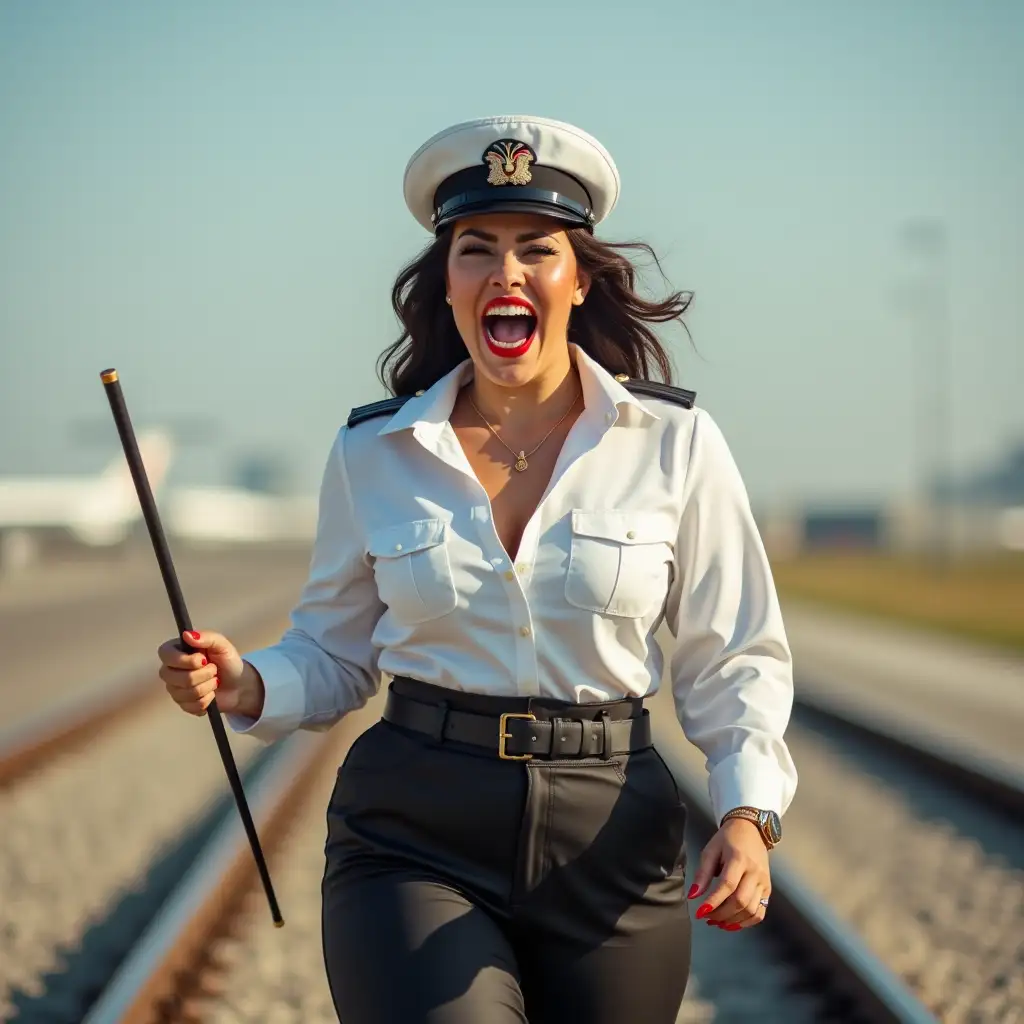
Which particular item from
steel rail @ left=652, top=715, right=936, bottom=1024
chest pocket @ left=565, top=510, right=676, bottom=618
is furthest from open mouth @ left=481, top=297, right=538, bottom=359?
steel rail @ left=652, top=715, right=936, bottom=1024

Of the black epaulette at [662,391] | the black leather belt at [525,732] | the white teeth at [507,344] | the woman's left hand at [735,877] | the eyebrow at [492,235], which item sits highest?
the eyebrow at [492,235]

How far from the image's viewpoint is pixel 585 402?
3.20m

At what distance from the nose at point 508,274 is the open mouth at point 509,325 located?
25mm

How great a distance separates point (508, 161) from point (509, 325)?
305mm

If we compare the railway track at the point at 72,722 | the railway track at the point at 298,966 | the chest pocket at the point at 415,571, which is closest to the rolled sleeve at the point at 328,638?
the chest pocket at the point at 415,571

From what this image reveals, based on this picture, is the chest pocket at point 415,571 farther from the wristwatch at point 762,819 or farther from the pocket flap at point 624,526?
the wristwatch at point 762,819

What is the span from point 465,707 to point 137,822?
7116mm

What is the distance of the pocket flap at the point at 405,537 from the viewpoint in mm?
3043

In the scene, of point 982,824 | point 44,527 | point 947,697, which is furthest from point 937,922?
point 44,527

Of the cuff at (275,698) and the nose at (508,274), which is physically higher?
the nose at (508,274)

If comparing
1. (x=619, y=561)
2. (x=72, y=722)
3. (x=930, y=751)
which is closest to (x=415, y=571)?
(x=619, y=561)

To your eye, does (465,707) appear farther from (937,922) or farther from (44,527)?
(44,527)

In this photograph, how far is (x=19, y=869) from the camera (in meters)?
8.11

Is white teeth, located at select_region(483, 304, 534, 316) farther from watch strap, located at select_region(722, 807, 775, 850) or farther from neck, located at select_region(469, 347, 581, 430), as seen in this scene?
watch strap, located at select_region(722, 807, 775, 850)
